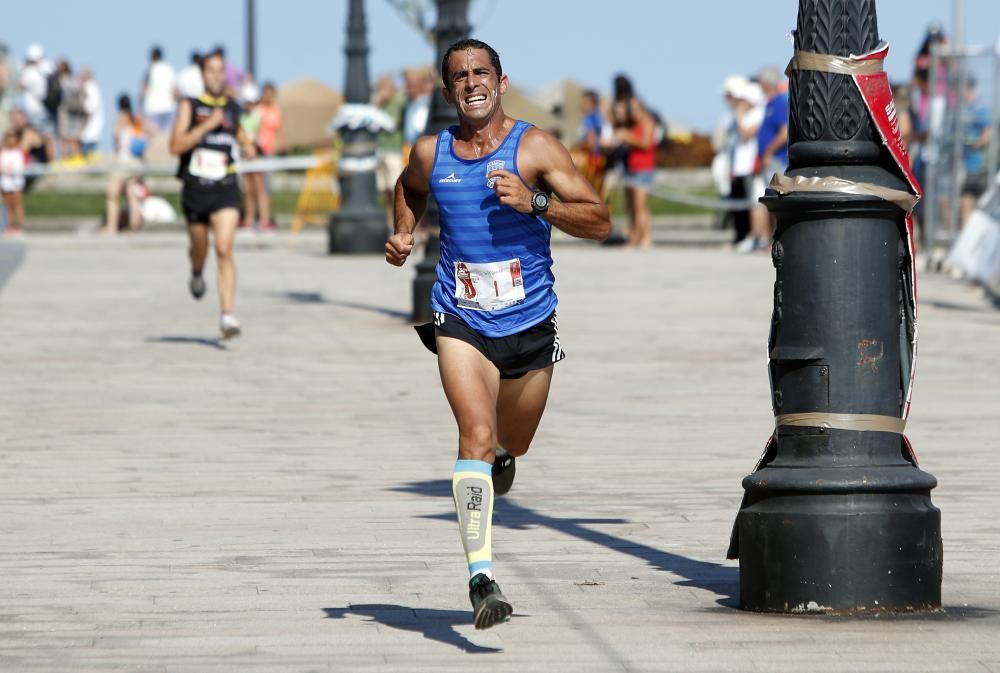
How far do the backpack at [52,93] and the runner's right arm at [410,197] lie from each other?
102 feet

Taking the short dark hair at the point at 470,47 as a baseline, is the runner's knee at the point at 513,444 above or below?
below

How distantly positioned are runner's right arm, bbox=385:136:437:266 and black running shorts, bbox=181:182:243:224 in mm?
7374

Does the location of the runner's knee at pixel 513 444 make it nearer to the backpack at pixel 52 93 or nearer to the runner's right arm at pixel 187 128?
the runner's right arm at pixel 187 128

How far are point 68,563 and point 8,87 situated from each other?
133 ft

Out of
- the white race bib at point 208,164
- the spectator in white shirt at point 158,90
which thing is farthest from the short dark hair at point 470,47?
the spectator in white shirt at point 158,90

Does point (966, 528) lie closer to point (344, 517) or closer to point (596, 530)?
point (596, 530)

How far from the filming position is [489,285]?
642 centimetres

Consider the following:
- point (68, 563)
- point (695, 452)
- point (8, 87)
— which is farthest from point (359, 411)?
point (8, 87)

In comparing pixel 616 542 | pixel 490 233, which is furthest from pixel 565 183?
pixel 616 542

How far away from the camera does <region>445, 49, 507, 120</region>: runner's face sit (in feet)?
21.0

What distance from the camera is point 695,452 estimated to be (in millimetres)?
9469

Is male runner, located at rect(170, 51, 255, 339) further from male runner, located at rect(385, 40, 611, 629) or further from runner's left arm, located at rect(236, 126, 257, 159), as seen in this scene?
male runner, located at rect(385, 40, 611, 629)

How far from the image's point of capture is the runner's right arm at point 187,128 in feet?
46.1

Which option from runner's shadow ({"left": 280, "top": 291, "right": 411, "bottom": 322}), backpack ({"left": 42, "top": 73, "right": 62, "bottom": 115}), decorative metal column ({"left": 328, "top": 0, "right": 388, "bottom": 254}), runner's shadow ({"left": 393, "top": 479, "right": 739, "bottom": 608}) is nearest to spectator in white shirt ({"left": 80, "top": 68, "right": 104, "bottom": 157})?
backpack ({"left": 42, "top": 73, "right": 62, "bottom": 115})
